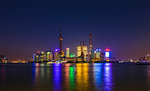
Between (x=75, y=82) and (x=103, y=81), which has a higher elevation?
(x=75, y=82)

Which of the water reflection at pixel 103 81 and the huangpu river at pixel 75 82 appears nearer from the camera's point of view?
the huangpu river at pixel 75 82

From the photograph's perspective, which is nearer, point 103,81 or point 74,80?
point 103,81

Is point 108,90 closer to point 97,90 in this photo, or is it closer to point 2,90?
point 97,90

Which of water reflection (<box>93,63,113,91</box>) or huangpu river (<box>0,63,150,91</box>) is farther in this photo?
water reflection (<box>93,63,113,91</box>)

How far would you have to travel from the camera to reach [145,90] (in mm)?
23469

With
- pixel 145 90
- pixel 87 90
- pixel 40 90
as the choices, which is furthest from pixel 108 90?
pixel 40 90

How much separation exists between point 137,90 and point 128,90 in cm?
107

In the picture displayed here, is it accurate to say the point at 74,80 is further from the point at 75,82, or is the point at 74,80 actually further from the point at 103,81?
the point at 103,81

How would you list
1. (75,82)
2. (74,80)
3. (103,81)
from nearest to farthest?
1. (75,82)
2. (103,81)
3. (74,80)

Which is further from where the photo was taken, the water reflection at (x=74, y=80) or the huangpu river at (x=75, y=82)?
the water reflection at (x=74, y=80)

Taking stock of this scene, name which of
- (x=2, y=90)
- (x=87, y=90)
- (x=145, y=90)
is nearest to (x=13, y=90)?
(x=2, y=90)

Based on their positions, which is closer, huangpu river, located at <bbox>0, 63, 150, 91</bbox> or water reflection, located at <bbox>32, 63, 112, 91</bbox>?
huangpu river, located at <bbox>0, 63, 150, 91</bbox>

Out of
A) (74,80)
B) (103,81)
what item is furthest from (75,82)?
(103,81)

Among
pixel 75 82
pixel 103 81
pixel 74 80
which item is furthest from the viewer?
pixel 74 80
